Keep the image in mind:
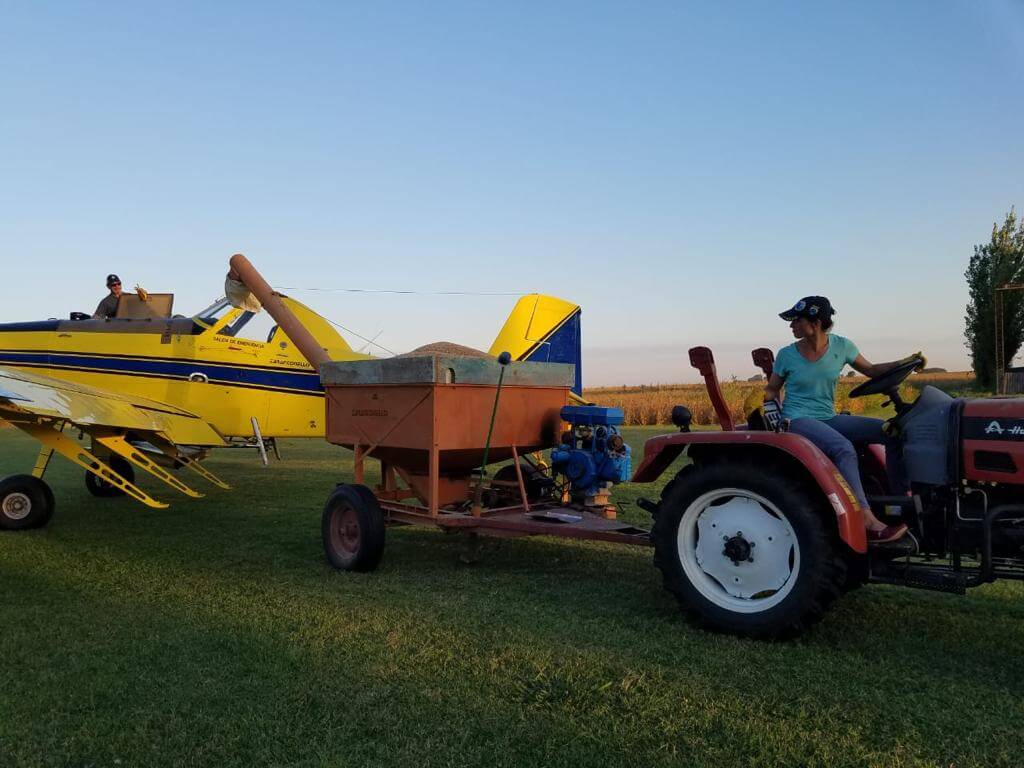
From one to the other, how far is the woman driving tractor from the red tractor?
0.46 ft

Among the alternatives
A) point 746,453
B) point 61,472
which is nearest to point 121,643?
point 746,453

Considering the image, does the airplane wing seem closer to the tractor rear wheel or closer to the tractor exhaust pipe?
the tractor exhaust pipe

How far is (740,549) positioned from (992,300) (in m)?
33.1

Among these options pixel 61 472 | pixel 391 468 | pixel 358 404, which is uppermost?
pixel 358 404

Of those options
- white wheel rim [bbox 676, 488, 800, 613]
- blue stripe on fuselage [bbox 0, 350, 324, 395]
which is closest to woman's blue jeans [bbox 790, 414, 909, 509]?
white wheel rim [bbox 676, 488, 800, 613]

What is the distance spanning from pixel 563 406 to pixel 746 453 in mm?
2189

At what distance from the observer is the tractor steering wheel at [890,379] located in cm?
344

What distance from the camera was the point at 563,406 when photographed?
571 cm

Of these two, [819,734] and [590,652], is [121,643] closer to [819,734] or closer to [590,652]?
[590,652]

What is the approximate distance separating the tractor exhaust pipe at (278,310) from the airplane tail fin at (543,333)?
1.72 m

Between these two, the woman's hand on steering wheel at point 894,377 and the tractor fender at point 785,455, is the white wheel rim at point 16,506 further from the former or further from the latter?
the woman's hand on steering wheel at point 894,377

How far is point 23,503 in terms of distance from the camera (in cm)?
698

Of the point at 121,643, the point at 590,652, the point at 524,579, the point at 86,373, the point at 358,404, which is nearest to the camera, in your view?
the point at 590,652

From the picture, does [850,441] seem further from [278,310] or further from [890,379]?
[278,310]
